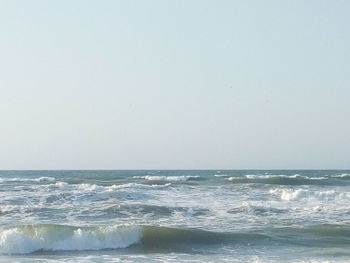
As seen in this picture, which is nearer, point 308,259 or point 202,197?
point 308,259

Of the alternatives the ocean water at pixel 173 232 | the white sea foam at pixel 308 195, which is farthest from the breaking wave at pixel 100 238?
the white sea foam at pixel 308 195

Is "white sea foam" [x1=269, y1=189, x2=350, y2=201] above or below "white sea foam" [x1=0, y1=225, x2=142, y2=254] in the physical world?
above

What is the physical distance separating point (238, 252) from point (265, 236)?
203 cm

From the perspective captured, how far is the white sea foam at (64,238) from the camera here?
42.1 feet

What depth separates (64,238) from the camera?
1352 cm

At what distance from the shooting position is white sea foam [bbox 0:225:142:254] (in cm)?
1284

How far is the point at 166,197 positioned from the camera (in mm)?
25484

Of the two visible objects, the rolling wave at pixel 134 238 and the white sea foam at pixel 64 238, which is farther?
the rolling wave at pixel 134 238

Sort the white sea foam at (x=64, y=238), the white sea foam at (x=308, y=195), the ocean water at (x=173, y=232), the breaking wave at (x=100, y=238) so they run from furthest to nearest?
the white sea foam at (x=308, y=195) → the breaking wave at (x=100, y=238) → the white sea foam at (x=64, y=238) → the ocean water at (x=173, y=232)

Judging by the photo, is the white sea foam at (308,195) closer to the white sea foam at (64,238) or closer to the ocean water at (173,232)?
the ocean water at (173,232)

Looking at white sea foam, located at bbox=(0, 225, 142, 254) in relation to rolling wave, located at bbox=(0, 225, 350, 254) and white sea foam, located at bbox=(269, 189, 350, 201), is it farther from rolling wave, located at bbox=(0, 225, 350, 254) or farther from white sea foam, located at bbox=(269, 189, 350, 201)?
white sea foam, located at bbox=(269, 189, 350, 201)

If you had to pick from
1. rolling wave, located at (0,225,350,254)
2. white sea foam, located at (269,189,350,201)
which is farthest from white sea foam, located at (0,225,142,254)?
white sea foam, located at (269,189,350,201)

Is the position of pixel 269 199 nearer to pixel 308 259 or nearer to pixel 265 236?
pixel 265 236

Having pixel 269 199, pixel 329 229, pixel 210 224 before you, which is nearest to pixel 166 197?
pixel 269 199
